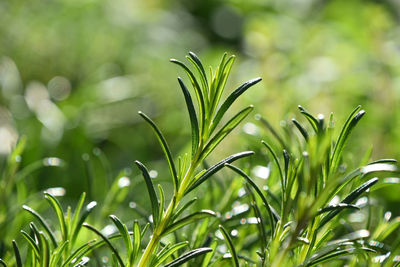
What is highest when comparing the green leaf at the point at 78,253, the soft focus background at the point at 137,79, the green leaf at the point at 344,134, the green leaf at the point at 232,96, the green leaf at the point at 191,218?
the soft focus background at the point at 137,79

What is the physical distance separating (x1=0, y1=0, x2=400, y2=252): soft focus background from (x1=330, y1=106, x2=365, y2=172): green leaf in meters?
0.33

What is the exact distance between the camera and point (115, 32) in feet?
5.05

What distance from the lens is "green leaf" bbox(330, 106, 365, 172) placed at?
28 cm

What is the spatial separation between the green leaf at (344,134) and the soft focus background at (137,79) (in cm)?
33

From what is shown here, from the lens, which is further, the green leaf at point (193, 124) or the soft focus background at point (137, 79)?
the soft focus background at point (137, 79)

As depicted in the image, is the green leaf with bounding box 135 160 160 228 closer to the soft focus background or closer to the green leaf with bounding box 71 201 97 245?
the green leaf with bounding box 71 201 97 245

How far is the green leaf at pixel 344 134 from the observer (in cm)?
28

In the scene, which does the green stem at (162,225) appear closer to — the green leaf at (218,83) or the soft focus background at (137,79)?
the green leaf at (218,83)

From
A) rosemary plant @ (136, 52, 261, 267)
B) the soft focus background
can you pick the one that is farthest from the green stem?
the soft focus background

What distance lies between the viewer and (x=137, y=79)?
1295mm

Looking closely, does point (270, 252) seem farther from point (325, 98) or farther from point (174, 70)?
point (174, 70)

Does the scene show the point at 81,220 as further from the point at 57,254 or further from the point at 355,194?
the point at 355,194

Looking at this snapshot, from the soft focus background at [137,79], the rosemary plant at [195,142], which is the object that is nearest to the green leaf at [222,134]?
the rosemary plant at [195,142]

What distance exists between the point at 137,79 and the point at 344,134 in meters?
1.05
